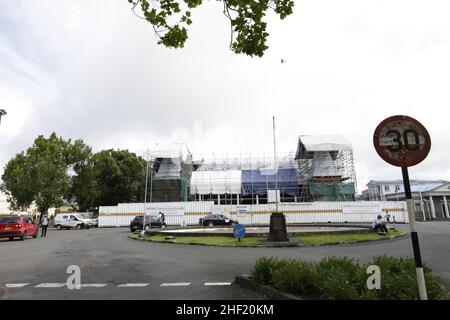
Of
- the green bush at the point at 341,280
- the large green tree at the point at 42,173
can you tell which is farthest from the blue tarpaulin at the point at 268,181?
the green bush at the point at 341,280

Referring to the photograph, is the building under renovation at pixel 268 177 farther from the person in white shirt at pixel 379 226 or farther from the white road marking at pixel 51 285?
the white road marking at pixel 51 285

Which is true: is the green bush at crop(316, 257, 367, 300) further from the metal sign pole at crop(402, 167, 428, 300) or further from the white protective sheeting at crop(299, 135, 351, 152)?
the white protective sheeting at crop(299, 135, 351, 152)

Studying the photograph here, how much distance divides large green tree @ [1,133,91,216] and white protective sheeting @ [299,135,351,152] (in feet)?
118

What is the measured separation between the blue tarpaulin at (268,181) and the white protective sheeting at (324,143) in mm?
4801

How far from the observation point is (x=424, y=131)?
15.4 ft

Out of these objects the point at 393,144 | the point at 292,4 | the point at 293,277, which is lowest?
the point at 293,277

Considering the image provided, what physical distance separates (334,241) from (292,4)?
40.3 feet

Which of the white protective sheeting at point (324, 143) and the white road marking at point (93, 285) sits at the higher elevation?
the white protective sheeting at point (324, 143)

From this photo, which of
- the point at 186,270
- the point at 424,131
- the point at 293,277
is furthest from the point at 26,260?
the point at 424,131

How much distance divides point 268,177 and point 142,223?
2680 cm

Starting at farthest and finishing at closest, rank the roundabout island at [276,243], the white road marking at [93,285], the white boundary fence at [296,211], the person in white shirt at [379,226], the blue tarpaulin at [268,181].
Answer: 1. the blue tarpaulin at [268,181]
2. the white boundary fence at [296,211]
3. the person in white shirt at [379,226]
4. the roundabout island at [276,243]
5. the white road marking at [93,285]

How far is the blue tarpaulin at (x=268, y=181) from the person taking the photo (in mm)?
48688

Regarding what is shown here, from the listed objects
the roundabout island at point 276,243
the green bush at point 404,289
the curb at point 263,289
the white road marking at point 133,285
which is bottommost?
the white road marking at point 133,285

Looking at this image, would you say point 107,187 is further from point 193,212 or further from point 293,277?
point 293,277
